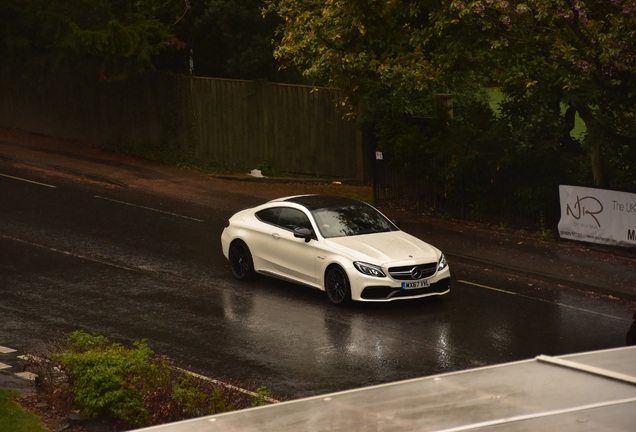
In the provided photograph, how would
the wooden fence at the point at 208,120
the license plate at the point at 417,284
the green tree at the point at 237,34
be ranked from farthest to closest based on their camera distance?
1. the green tree at the point at 237,34
2. the wooden fence at the point at 208,120
3. the license plate at the point at 417,284

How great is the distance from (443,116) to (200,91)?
9.20 m

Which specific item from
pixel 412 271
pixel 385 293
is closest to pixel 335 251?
pixel 385 293

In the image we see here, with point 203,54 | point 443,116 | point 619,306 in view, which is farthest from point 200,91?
point 619,306

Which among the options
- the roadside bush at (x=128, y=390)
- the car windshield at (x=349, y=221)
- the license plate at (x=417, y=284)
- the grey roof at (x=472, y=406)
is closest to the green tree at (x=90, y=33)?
the car windshield at (x=349, y=221)

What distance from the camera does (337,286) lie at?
58.4ft

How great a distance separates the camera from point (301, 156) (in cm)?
3122

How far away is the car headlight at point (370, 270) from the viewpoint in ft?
56.9

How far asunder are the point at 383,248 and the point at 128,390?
6.62 m

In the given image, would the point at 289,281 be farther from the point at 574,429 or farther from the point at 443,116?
→ the point at 574,429

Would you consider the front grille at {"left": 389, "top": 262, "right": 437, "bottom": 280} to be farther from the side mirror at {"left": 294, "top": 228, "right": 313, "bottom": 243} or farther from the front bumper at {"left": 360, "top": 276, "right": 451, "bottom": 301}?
the side mirror at {"left": 294, "top": 228, "right": 313, "bottom": 243}

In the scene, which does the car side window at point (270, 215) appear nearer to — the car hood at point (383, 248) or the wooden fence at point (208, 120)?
the car hood at point (383, 248)

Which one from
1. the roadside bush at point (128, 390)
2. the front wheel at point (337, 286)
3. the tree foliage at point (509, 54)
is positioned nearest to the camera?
the roadside bush at point (128, 390)

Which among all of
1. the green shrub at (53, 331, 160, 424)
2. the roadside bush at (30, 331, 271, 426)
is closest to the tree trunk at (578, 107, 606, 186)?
the roadside bush at (30, 331, 271, 426)

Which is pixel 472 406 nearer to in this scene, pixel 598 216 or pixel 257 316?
pixel 257 316
